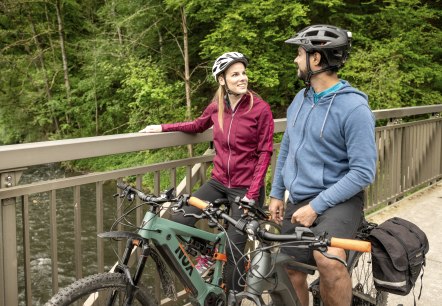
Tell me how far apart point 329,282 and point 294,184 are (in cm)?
56

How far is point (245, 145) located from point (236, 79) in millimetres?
437

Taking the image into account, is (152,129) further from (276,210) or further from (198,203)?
(198,203)

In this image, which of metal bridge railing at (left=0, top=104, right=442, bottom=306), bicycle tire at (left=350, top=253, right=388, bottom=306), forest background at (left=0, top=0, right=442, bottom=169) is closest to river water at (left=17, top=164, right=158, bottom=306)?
forest background at (left=0, top=0, right=442, bottom=169)

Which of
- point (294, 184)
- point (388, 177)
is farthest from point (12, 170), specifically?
point (388, 177)

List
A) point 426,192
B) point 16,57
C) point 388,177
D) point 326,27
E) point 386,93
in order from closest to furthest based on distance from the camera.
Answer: point 326,27 < point 388,177 < point 426,192 < point 386,93 < point 16,57

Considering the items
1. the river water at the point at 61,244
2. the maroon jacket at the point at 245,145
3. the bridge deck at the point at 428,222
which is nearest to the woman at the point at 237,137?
the maroon jacket at the point at 245,145

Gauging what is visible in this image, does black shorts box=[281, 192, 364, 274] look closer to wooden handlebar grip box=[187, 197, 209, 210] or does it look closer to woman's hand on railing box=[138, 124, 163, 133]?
wooden handlebar grip box=[187, 197, 209, 210]

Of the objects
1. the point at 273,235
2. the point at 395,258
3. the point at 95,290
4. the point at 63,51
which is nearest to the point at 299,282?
the point at 395,258

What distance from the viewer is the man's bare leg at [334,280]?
8.14ft

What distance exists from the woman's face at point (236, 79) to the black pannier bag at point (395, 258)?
1.28 metres

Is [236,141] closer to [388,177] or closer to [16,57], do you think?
[388,177]

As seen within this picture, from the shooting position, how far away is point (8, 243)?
241 cm

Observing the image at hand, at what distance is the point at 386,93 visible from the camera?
12672 millimetres

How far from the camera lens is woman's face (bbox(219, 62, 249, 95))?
329 centimetres
